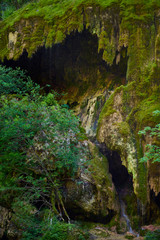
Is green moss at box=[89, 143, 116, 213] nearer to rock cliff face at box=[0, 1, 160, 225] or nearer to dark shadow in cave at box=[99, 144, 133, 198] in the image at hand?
rock cliff face at box=[0, 1, 160, 225]

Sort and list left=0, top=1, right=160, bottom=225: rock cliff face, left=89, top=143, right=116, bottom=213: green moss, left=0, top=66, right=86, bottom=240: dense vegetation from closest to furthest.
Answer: left=0, top=66, right=86, bottom=240: dense vegetation, left=0, top=1, right=160, bottom=225: rock cliff face, left=89, top=143, right=116, bottom=213: green moss

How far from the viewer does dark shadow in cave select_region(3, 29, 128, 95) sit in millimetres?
11250

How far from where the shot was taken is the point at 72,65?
12703 millimetres

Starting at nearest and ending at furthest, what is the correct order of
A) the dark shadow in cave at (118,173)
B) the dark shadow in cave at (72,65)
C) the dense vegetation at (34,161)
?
the dense vegetation at (34,161), the dark shadow in cave at (118,173), the dark shadow in cave at (72,65)

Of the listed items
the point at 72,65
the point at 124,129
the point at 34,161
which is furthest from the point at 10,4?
the point at 34,161

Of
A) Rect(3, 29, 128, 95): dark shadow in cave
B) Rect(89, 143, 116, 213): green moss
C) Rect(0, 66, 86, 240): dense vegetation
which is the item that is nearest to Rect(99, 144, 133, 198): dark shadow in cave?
Rect(89, 143, 116, 213): green moss

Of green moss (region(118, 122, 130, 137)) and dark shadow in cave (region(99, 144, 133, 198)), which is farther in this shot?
dark shadow in cave (region(99, 144, 133, 198))

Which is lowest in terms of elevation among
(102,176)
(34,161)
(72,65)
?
(102,176)

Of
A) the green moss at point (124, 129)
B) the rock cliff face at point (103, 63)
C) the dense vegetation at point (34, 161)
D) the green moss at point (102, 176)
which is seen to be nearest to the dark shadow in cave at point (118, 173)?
the green moss at point (102, 176)

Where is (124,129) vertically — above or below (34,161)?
above

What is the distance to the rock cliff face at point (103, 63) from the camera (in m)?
8.16

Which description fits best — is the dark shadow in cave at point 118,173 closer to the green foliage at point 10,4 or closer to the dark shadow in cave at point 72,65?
the dark shadow in cave at point 72,65

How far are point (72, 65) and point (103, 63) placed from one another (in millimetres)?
1996

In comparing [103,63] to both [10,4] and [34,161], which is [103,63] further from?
[10,4]
